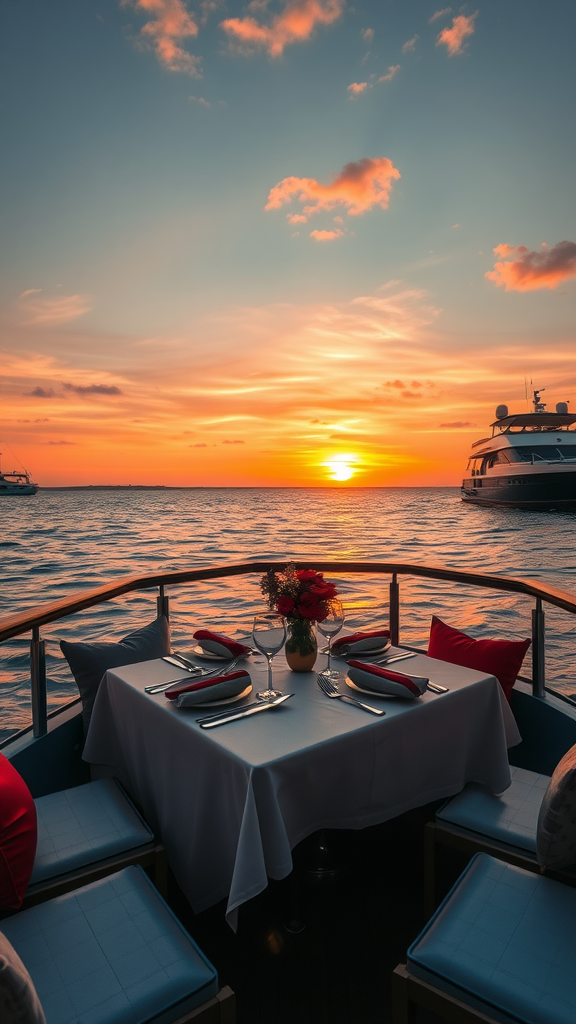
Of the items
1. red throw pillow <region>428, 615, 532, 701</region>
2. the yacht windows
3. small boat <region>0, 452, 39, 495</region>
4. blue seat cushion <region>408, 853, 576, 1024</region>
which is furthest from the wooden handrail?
small boat <region>0, 452, 39, 495</region>

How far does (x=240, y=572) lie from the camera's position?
2.76 m

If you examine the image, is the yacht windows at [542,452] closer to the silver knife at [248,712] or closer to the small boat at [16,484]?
the silver knife at [248,712]

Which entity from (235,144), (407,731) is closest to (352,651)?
(407,731)

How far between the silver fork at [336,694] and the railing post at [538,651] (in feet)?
3.26

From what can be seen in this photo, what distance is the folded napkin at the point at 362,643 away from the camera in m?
1.95

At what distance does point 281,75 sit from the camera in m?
4.69

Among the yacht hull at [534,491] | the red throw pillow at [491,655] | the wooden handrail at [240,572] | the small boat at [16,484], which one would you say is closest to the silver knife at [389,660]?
the red throw pillow at [491,655]

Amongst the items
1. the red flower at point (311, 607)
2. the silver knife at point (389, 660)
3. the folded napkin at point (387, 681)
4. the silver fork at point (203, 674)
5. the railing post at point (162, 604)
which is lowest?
the silver knife at point (389, 660)

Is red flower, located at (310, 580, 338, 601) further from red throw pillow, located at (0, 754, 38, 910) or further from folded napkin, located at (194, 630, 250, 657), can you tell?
red throw pillow, located at (0, 754, 38, 910)

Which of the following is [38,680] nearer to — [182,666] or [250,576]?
[182,666]

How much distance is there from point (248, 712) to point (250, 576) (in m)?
12.1

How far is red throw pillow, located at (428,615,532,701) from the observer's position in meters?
2.12

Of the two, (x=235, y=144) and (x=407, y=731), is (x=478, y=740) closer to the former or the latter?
(x=407, y=731)

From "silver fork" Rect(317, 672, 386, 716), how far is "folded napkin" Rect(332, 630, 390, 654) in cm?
21
